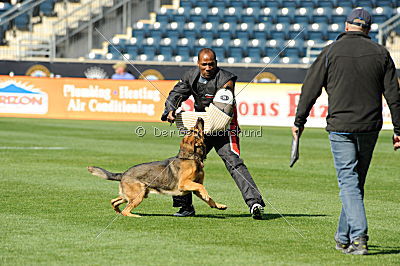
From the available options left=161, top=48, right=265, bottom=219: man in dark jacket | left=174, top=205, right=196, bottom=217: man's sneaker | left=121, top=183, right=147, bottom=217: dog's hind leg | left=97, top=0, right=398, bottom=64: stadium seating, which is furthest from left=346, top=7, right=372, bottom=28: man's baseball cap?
left=97, top=0, right=398, bottom=64: stadium seating

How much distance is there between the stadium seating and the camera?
29891 mm

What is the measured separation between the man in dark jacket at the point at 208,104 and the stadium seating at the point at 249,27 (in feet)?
67.4

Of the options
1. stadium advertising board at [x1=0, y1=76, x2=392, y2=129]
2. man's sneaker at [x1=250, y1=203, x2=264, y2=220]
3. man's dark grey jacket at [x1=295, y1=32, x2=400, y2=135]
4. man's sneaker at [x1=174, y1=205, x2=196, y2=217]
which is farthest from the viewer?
stadium advertising board at [x1=0, y1=76, x2=392, y2=129]

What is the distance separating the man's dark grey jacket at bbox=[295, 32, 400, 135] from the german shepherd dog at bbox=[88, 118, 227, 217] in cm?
205

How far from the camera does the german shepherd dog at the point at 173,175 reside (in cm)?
840

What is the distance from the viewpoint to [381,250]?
7.00 metres

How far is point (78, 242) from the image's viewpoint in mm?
7164

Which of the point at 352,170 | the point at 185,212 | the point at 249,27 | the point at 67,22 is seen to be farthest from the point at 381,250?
the point at 67,22

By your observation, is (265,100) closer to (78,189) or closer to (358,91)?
(78,189)

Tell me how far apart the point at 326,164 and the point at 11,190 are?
20.7 feet

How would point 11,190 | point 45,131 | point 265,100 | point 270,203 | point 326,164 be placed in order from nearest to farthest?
point 270,203 → point 11,190 → point 326,164 → point 45,131 → point 265,100

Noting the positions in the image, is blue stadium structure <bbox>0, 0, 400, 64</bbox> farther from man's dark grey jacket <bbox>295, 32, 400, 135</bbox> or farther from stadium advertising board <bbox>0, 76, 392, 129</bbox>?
man's dark grey jacket <bbox>295, 32, 400, 135</bbox>

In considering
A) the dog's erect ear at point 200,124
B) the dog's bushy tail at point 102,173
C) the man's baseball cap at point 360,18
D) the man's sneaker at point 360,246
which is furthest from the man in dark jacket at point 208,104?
the man's baseball cap at point 360,18

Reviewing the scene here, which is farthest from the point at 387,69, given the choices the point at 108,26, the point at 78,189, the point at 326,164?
the point at 108,26
